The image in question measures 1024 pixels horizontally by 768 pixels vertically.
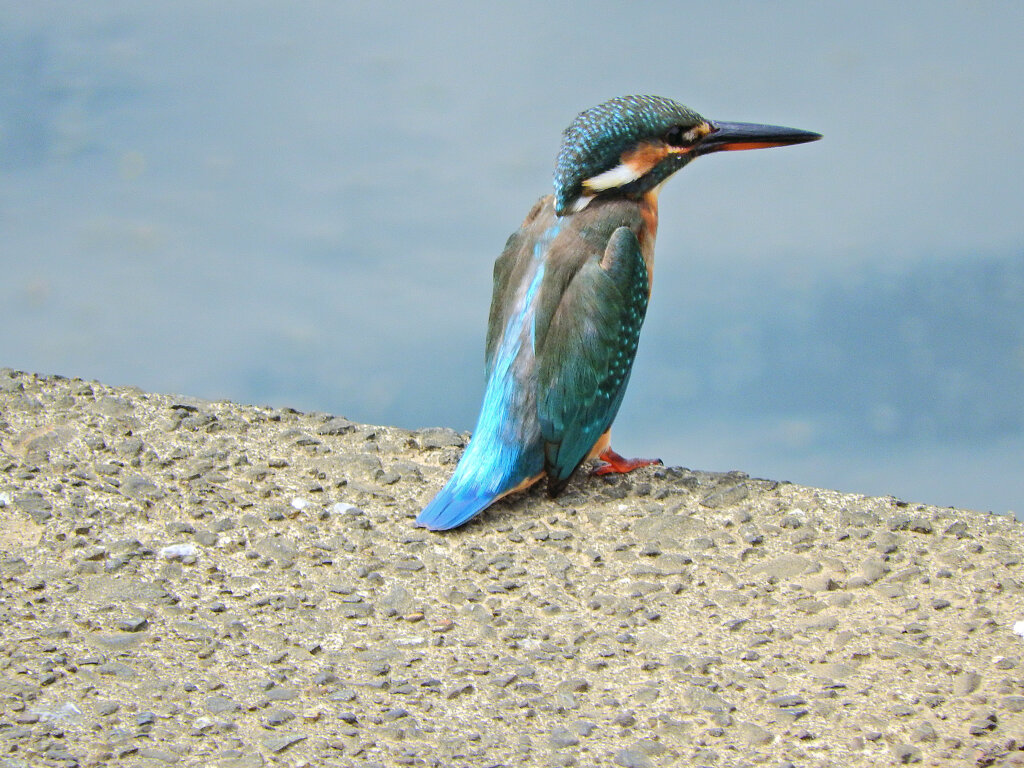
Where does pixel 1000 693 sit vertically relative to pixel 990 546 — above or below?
below

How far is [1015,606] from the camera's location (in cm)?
402

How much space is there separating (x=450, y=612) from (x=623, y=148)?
1.76m

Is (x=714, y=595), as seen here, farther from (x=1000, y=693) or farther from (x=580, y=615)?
(x=1000, y=693)

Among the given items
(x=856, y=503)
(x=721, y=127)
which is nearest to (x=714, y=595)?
(x=856, y=503)

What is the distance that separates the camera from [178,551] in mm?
4277

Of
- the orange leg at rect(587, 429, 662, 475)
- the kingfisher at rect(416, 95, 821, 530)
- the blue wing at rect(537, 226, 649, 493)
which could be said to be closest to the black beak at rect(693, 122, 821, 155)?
the kingfisher at rect(416, 95, 821, 530)

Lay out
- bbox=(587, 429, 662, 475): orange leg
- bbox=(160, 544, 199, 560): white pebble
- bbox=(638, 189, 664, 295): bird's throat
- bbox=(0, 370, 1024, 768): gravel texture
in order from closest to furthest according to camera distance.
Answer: bbox=(0, 370, 1024, 768): gravel texture → bbox=(160, 544, 199, 560): white pebble → bbox=(638, 189, 664, 295): bird's throat → bbox=(587, 429, 662, 475): orange leg

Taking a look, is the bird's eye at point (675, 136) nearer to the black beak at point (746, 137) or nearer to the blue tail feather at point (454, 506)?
the black beak at point (746, 137)

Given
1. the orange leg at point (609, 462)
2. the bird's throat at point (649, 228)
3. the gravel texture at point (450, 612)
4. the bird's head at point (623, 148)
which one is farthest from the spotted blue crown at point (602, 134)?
the gravel texture at point (450, 612)

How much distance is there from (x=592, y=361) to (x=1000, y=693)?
1.69m

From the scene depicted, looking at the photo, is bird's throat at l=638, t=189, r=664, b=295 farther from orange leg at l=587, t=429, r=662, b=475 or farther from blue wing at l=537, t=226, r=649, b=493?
orange leg at l=587, t=429, r=662, b=475

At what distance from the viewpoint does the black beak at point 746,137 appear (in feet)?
15.5

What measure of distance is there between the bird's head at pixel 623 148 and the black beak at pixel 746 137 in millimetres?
89

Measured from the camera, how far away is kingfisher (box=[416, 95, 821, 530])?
4340 mm
